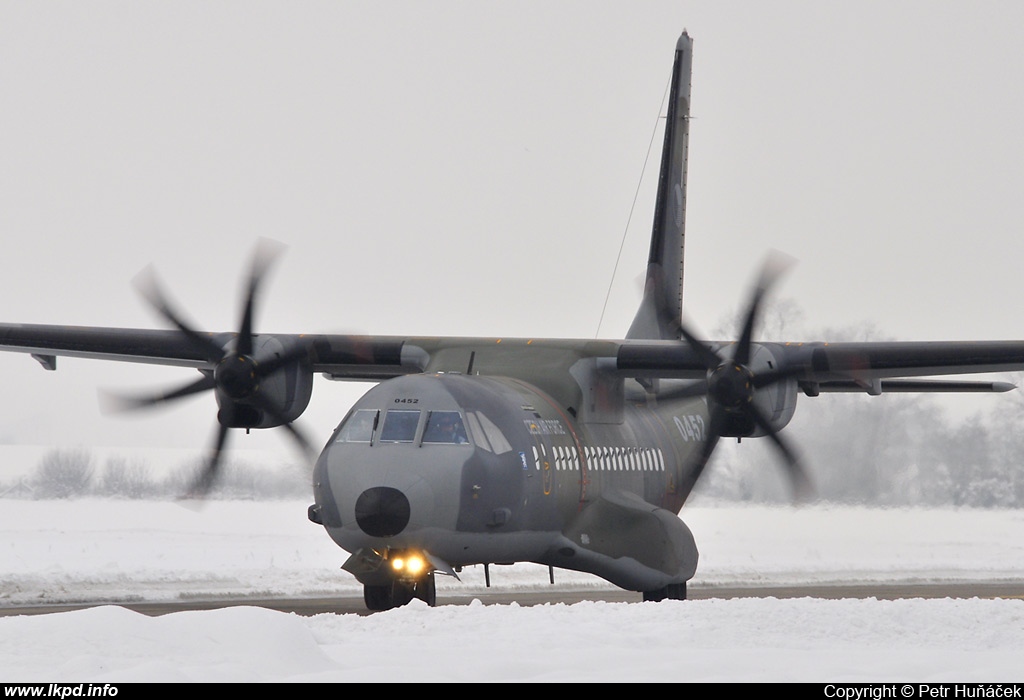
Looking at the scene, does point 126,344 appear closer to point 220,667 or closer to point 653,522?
point 653,522

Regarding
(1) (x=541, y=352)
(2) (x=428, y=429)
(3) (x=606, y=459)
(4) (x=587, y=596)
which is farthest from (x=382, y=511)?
(4) (x=587, y=596)

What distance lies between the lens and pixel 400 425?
54.1 ft

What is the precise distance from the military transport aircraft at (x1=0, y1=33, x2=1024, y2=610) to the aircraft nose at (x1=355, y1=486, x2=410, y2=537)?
16 millimetres

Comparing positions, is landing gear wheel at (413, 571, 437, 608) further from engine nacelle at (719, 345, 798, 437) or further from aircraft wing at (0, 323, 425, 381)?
engine nacelle at (719, 345, 798, 437)

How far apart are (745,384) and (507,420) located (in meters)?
3.32

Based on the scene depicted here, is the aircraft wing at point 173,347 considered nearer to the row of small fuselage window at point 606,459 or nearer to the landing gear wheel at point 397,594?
the row of small fuselage window at point 606,459

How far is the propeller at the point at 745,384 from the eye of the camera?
18453 millimetres

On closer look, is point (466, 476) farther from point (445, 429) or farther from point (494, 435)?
point (494, 435)

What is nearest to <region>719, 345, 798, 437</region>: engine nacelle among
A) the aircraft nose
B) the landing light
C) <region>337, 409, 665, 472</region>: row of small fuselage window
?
<region>337, 409, 665, 472</region>: row of small fuselage window

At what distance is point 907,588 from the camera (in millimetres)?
24328

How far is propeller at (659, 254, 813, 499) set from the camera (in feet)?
60.5

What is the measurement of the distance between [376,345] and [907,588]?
1034cm

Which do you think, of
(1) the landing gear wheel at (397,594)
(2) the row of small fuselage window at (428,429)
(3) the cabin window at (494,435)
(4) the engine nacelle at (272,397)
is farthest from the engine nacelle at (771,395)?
(4) the engine nacelle at (272,397)
